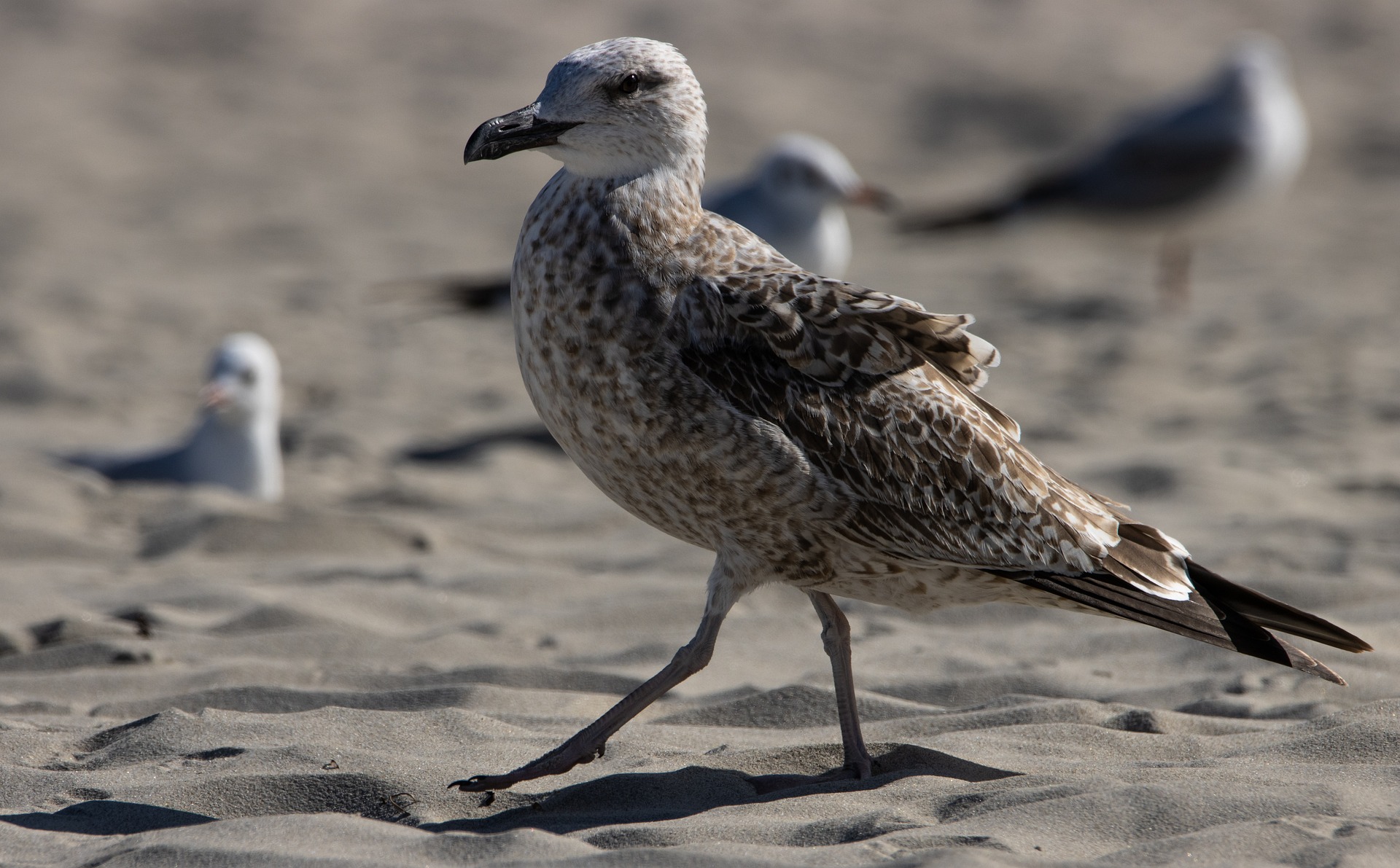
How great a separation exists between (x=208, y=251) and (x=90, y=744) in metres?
8.61

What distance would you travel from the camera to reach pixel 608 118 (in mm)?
3615

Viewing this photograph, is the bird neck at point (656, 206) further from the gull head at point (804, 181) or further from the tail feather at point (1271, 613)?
the gull head at point (804, 181)

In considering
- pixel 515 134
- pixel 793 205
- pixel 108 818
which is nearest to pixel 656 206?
pixel 515 134

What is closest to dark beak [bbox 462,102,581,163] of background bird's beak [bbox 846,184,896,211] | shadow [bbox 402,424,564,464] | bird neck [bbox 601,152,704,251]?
bird neck [bbox 601,152,704,251]

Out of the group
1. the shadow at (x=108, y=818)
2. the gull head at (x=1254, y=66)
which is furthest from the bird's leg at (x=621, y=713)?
the gull head at (x=1254, y=66)

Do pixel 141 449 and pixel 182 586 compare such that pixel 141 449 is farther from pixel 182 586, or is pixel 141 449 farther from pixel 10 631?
pixel 10 631

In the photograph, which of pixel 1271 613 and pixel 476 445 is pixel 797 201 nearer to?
pixel 476 445

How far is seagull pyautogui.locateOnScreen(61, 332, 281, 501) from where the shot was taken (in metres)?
6.70

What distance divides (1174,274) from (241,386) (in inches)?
251

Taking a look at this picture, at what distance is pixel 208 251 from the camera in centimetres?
1173

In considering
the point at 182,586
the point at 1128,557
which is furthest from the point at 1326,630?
the point at 182,586

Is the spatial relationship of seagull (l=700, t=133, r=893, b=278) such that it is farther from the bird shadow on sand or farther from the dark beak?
the bird shadow on sand

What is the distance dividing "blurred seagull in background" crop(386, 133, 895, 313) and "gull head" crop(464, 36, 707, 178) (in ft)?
15.2

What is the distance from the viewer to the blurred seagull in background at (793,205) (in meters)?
8.49
